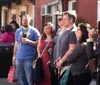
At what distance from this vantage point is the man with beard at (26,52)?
9609 mm

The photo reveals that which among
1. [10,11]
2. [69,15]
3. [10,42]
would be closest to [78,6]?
[10,42]

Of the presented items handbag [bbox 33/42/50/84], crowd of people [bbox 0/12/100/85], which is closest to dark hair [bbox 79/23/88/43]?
crowd of people [bbox 0/12/100/85]

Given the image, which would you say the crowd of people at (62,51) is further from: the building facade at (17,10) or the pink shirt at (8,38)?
the building facade at (17,10)

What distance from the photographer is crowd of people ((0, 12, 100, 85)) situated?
745 centimetres

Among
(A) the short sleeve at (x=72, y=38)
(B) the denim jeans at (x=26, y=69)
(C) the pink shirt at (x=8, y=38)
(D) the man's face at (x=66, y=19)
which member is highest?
→ (D) the man's face at (x=66, y=19)

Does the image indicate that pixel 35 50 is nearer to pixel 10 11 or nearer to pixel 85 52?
pixel 85 52

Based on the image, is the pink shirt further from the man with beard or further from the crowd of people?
the man with beard

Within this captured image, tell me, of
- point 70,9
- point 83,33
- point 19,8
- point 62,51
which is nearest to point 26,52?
point 62,51

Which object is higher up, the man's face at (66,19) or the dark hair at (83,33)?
the man's face at (66,19)

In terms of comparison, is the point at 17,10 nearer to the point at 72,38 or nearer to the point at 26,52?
the point at 26,52

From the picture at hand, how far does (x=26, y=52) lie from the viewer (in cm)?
964

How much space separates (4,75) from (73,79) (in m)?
5.54

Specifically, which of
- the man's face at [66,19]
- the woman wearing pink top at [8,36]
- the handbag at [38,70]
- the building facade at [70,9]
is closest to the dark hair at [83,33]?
the man's face at [66,19]

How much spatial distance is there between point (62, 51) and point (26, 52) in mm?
1741
